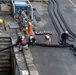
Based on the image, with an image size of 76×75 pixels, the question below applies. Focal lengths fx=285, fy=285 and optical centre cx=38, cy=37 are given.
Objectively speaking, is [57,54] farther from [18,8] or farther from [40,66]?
[18,8]

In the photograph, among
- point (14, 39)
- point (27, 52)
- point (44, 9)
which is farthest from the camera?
point (44, 9)

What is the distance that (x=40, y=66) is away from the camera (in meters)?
21.5

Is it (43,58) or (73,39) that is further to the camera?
(73,39)

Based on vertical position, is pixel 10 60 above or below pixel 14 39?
below

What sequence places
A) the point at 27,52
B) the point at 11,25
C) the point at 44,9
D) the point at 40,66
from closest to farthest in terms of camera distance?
the point at 40,66 < the point at 27,52 < the point at 11,25 < the point at 44,9

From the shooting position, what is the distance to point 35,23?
92.7 ft

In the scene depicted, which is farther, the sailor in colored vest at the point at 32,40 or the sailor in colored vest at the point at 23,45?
the sailor in colored vest at the point at 32,40

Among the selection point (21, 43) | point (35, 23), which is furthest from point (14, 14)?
point (21, 43)

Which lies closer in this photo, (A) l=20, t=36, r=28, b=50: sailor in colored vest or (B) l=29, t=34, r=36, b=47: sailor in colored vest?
(A) l=20, t=36, r=28, b=50: sailor in colored vest

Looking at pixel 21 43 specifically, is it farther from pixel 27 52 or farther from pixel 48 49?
pixel 48 49

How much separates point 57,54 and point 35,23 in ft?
19.3

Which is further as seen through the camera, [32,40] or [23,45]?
[32,40]

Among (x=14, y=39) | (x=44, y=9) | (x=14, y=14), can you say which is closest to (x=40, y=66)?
(x=14, y=39)

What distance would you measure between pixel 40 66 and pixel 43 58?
1.29 meters
